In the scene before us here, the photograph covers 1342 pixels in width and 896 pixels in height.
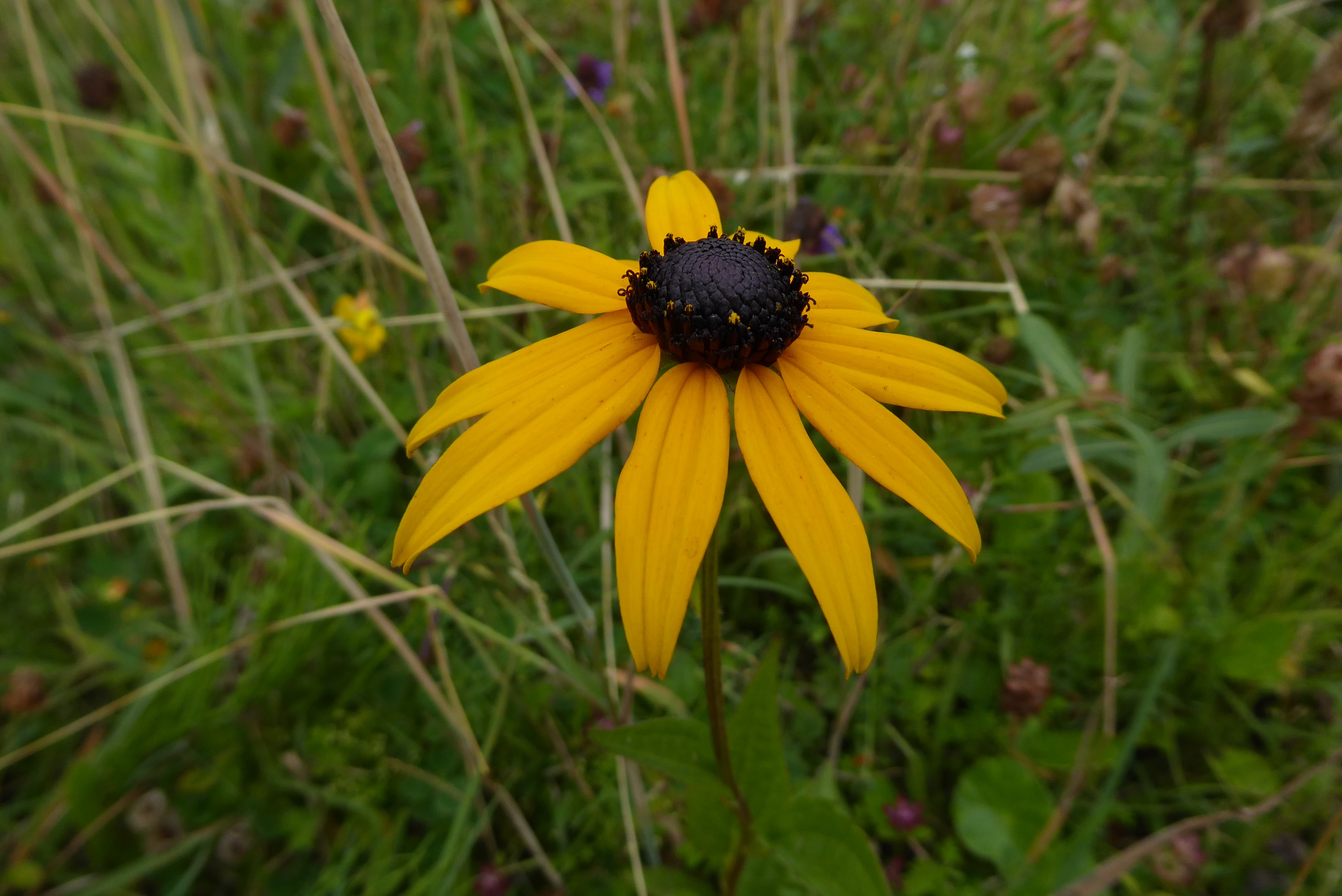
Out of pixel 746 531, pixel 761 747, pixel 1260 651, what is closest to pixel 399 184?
pixel 761 747

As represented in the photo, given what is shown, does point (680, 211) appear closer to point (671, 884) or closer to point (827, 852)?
point (827, 852)

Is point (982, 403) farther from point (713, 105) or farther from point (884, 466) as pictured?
point (713, 105)

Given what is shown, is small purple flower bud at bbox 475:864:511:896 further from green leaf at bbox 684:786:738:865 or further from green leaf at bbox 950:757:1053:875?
green leaf at bbox 950:757:1053:875

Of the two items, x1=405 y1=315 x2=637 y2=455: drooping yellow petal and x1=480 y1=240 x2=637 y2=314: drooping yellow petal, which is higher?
x1=480 y1=240 x2=637 y2=314: drooping yellow petal

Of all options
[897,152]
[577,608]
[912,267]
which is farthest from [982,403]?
[897,152]

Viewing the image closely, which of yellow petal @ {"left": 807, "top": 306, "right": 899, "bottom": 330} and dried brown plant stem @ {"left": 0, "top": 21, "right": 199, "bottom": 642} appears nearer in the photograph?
yellow petal @ {"left": 807, "top": 306, "right": 899, "bottom": 330}

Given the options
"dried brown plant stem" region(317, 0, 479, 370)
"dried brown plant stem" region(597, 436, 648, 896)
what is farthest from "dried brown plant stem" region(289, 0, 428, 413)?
"dried brown plant stem" region(597, 436, 648, 896)
